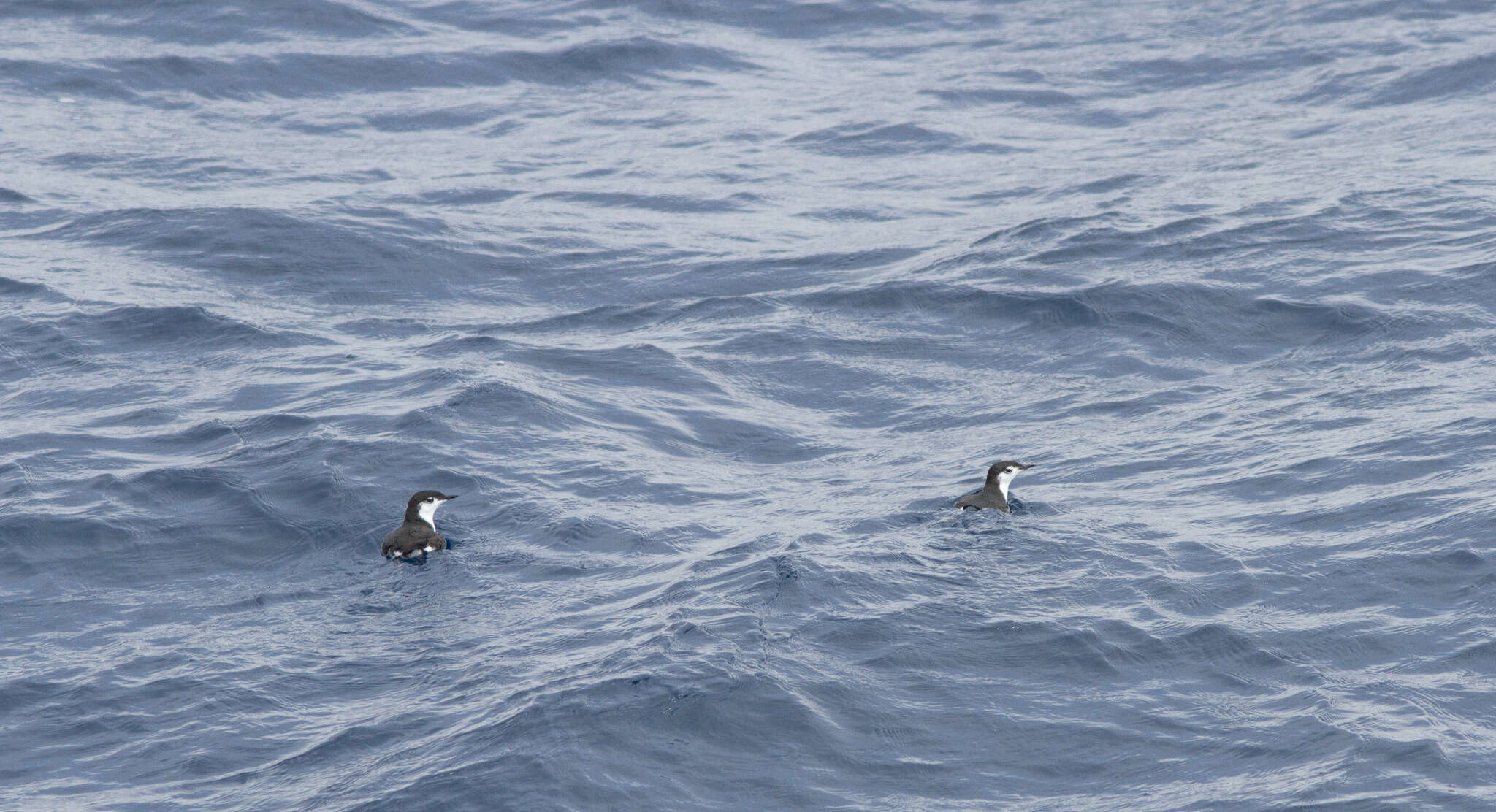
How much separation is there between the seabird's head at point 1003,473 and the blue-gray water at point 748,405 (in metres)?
0.37

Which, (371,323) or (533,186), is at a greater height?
(533,186)

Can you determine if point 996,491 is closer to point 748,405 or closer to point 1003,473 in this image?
point 1003,473

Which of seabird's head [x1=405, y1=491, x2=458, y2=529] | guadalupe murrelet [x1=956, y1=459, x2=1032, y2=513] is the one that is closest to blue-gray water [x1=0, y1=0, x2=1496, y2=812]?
guadalupe murrelet [x1=956, y1=459, x2=1032, y2=513]

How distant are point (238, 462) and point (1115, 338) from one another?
9.53m

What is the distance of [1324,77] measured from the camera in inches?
1064

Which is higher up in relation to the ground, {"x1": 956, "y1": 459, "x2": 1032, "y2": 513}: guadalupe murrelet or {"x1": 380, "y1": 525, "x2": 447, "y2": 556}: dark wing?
{"x1": 956, "y1": 459, "x2": 1032, "y2": 513}: guadalupe murrelet

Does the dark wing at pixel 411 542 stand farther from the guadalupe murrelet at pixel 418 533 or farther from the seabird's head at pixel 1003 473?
the seabird's head at pixel 1003 473

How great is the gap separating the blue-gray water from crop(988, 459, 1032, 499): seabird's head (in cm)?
37

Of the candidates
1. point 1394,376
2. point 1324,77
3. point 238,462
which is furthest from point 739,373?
point 1324,77

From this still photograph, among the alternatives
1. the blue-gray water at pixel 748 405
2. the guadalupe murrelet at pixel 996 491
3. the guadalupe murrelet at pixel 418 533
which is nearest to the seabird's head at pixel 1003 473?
the guadalupe murrelet at pixel 996 491

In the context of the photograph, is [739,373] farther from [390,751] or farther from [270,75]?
[270,75]

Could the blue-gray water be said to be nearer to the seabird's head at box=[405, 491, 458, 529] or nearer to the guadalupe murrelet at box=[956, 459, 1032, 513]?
the guadalupe murrelet at box=[956, 459, 1032, 513]

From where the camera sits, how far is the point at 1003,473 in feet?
48.3

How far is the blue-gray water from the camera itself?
1081cm
